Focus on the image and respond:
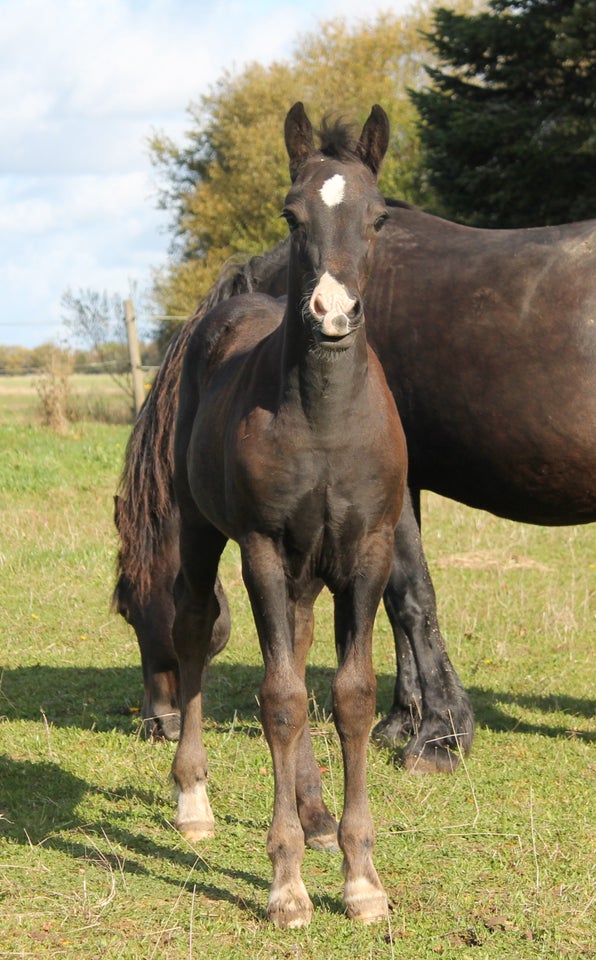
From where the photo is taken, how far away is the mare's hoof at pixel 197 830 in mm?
4312

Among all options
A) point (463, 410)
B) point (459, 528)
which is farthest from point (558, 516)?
point (459, 528)

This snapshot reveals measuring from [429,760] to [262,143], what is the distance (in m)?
33.1

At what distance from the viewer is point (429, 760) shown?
517 cm

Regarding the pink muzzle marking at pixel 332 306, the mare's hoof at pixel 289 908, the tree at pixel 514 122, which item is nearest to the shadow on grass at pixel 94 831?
the mare's hoof at pixel 289 908

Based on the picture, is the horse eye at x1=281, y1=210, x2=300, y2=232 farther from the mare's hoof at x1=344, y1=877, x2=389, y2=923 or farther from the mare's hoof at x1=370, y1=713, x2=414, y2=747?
the mare's hoof at x1=370, y1=713, x2=414, y2=747

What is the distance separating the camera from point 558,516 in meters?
5.43

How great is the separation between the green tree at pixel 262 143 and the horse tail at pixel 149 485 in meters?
27.7

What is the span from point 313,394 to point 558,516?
90.8 inches

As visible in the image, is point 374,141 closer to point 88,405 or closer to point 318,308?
point 318,308

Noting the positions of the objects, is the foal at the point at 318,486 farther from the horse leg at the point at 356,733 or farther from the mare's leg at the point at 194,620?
the mare's leg at the point at 194,620

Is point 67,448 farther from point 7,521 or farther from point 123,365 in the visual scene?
point 123,365

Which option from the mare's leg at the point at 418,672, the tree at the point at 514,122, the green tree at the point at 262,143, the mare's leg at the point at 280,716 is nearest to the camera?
the mare's leg at the point at 280,716

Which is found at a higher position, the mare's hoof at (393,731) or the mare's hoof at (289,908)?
the mare's hoof at (289,908)

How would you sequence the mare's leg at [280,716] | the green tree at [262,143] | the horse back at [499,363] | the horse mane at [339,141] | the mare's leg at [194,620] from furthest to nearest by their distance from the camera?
1. the green tree at [262,143]
2. the horse back at [499,363]
3. the mare's leg at [194,620]
4. the horse mane at [339,141]
5. the mare's leg at [280,716]
